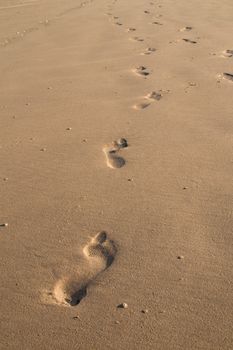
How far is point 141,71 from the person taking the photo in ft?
13.4

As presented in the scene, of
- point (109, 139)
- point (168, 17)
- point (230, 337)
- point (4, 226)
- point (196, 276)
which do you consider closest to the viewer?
point (230, 337)

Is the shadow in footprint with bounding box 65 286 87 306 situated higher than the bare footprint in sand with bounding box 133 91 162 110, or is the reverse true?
the shadow in footprint with bounding box 65 286 87 306

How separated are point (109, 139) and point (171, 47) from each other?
7.04 feet

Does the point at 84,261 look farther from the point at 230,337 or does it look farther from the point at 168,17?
the point at 168,17

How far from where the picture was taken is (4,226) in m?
2.22

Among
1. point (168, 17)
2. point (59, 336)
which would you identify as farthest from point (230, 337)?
point (168, 17)

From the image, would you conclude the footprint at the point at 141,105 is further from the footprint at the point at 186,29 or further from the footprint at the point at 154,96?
the footprint at the point at 186,29

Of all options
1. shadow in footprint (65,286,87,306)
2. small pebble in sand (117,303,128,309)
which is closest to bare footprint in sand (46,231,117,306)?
shadow in footprint (65,286,87,306)

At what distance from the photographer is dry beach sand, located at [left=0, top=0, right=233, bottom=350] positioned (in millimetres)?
1729

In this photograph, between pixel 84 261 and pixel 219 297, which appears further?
pixel 84 261

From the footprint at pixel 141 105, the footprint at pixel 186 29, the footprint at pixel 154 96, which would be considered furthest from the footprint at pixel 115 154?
the footprint at pixel 186 29

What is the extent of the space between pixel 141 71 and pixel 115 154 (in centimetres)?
152

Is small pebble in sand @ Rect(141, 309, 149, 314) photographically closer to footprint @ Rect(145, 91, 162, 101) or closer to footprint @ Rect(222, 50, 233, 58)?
footprint @ Rect(145, 91, 162, 101)

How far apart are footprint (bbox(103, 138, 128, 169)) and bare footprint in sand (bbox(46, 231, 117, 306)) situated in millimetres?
600
